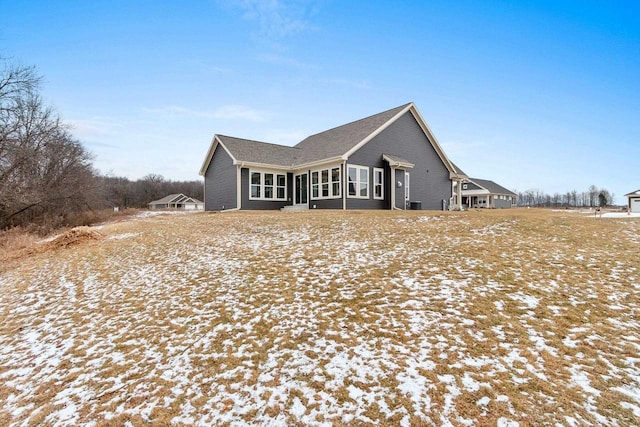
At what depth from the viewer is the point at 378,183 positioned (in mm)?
20109

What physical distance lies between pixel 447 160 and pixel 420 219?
13000mm

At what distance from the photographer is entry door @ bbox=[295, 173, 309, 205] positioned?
2148cm

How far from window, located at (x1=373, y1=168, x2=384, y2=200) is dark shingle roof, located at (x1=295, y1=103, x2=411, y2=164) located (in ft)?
8.34

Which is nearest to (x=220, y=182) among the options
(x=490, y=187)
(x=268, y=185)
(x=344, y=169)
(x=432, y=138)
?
(x=268, y=185)

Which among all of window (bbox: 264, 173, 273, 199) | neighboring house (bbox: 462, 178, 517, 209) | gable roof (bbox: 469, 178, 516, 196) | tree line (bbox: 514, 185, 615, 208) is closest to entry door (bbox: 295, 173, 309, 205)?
window (bbox: 264, 173, 273, 199)

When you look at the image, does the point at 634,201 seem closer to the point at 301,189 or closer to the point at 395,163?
the point at 395,163

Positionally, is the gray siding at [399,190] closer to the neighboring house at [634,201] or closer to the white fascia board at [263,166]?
the white fascia board at [263,166]

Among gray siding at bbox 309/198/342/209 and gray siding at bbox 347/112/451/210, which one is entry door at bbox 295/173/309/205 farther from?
gray siding at bbox 347/112/451/210

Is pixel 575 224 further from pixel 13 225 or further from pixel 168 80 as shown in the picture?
pixel 13 225

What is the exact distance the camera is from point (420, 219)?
14078 millimetres

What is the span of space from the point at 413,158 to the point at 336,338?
2011 cm

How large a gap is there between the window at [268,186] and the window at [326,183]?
107 inches

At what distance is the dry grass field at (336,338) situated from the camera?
10.3ft

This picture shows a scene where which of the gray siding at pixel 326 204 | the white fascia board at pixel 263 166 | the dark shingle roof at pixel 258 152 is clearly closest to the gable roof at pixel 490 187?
the dark shingle roof at pixel 258 152
